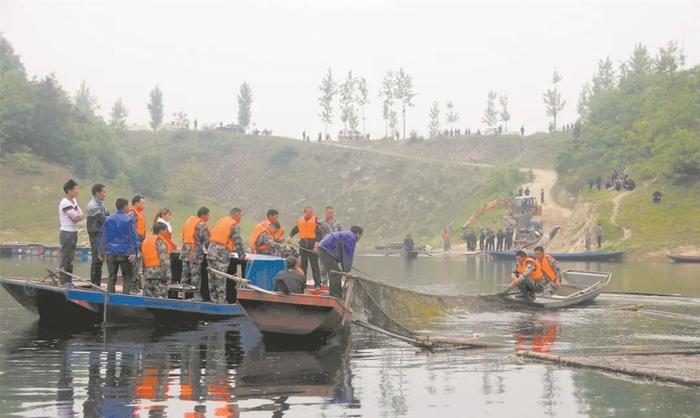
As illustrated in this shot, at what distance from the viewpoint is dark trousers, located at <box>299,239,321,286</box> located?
2395cm

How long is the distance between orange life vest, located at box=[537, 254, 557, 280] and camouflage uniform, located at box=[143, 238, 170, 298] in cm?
1104

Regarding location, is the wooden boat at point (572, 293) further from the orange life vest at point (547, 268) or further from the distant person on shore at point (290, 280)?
the distant person on shore at point (290, 280)

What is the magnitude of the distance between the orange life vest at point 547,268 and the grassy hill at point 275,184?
56.0 metres

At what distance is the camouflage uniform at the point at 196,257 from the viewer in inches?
868

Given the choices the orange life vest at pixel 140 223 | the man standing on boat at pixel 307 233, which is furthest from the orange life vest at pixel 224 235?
the man standing on boat at pixel 307 233

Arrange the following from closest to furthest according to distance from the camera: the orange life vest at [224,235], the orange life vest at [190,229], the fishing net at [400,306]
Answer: the fishing net at [400,306], the orange life vest at [224,235], the orange life vest at [190,229]

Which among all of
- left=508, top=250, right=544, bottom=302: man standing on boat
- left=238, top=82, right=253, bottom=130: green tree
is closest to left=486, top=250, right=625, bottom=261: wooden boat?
left=508, top=250, right=544, bottom=302: man standing on boat

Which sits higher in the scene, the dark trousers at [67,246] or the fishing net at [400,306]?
the dark trousers at [67,246]

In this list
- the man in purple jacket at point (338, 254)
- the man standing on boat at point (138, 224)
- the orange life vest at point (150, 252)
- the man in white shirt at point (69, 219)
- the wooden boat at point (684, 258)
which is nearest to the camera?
the man in purple jacket at point (338, 254)

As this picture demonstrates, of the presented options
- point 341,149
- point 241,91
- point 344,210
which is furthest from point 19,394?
point 241,91

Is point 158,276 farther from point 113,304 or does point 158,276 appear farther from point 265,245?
point 265,245

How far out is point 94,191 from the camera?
69.1 ft

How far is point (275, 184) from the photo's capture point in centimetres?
12300

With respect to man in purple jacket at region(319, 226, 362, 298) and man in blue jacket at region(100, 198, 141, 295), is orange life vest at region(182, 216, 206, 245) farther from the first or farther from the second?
man in purple jacket at region(319, 226, 362, 298)
